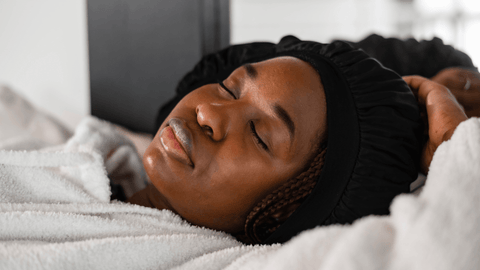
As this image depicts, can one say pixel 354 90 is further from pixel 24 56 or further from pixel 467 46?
pixel 467 46

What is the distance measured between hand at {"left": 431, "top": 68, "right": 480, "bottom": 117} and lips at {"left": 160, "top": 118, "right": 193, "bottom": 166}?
23.7 inches

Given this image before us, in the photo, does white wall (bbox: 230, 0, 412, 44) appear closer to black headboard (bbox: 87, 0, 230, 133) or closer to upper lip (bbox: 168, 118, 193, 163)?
black headboard (bbox: 87, 0, 230, 133)

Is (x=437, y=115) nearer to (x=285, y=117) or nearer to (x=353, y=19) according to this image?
(x=285, y=117)

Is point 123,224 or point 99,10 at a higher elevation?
point 99,10

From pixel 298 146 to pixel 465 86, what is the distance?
48cm

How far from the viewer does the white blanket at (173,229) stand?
30 cm

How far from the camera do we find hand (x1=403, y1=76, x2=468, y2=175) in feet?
1.61

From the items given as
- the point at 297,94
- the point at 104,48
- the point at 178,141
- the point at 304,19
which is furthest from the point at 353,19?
the point at 178,141

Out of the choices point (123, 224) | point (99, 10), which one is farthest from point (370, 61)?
point (99, 10)

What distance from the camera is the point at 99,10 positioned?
1.34 m

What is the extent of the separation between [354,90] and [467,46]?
9.83 feet

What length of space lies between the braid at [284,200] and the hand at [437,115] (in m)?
0.17

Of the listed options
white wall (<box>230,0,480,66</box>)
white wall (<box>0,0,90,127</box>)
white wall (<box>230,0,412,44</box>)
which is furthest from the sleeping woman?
white wall (<box>230,0,412,44</box>)

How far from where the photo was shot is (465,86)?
721 millimetres
